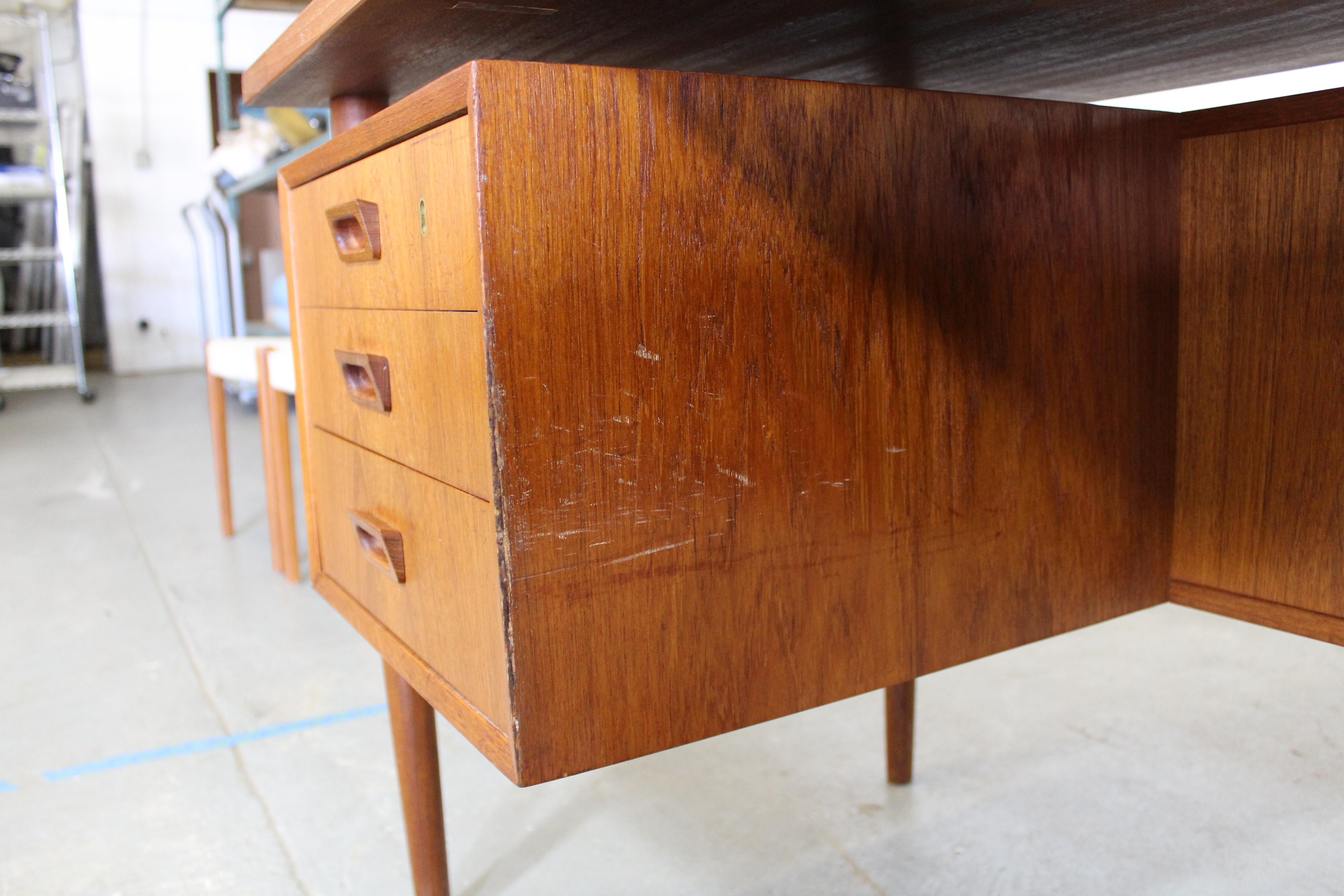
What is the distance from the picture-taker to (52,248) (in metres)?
5.41

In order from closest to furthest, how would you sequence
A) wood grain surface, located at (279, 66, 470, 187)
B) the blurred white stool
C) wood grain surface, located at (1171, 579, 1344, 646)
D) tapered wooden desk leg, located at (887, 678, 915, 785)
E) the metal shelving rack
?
1. wood grain surface, located at (279, 66, 470, 187)
2. wood grain surface, located at (1171, 579, 1344, 646)
3. tapered wooden desk leg, located at (887, 678, 915, 785)
4. the blurred white stool
5. the metal shelving rack

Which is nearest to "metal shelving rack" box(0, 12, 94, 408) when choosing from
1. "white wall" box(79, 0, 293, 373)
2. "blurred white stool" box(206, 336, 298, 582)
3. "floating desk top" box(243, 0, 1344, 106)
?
"white wall" box(79, 0, 293, 373)

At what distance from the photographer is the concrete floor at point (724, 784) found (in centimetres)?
99

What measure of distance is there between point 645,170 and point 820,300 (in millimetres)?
131

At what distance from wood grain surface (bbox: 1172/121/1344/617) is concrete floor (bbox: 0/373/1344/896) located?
1.16 ft

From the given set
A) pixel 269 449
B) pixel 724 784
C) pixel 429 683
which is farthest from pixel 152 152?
pixel 429 683

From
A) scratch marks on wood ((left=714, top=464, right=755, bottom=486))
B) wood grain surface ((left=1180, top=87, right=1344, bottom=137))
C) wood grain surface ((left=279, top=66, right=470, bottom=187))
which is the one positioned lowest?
scratch marks on wood ((left=714, top=464, right=755, bottom=486))

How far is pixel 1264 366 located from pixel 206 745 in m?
1.24

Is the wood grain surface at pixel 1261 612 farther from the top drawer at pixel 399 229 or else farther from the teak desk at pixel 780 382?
the top drawer at pixel 399 229

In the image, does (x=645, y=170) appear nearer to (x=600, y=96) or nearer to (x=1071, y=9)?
(x=600, y=96)

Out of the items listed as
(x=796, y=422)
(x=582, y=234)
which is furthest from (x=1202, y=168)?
(x=582, y=234)

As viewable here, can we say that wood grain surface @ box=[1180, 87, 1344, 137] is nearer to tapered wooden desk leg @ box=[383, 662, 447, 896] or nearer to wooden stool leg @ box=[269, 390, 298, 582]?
tapered wooden desk leg @ box=[383, 662, 447, 896]

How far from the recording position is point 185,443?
137 inches

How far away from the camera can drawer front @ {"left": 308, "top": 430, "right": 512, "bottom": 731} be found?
22.2 inches
